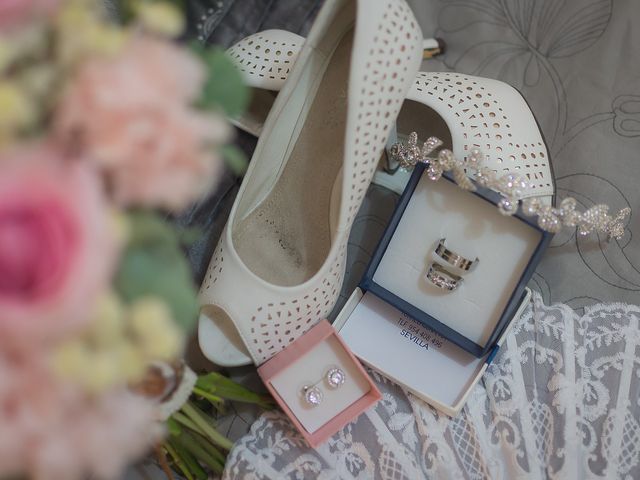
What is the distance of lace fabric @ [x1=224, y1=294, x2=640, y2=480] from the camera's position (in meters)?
0.70

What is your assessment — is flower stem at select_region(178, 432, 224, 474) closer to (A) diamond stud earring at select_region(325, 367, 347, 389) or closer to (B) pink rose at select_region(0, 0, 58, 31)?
(A) diamond stud earring at select_region(325, 367, 347, 389)

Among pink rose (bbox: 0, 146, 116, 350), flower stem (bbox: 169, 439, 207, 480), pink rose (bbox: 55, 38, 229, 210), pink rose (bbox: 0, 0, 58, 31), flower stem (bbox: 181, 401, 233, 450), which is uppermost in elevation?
pink rose (bbox: 0, 0, 58, 31)

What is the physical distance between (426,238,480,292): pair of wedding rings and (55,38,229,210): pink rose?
0.48 metres

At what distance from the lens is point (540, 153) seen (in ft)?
2.48

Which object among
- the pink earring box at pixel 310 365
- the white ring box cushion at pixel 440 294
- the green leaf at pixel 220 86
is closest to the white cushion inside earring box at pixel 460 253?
the white ring box cushion at pixel 440 294

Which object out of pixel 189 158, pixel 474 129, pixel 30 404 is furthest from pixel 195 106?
pixel 474 129

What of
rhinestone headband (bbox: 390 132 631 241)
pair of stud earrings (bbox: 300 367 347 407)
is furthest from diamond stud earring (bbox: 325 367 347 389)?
rhinestone headband (bbox: 390 132 631 241)

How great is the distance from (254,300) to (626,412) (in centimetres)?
45

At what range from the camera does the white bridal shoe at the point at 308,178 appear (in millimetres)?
620

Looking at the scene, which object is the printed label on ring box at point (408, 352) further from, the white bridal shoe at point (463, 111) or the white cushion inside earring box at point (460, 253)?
the white bridal shoe at point (463, 111)

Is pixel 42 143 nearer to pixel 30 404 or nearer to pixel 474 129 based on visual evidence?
pixel 30 404

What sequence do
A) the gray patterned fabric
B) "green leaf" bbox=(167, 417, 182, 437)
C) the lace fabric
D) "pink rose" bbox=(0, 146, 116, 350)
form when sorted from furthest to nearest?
the gray patterned fabric
the lace fabric
"green leaf" bbox=(167, 417, 182, 437)
"pink rose" bbox=(0, 146, 116, 350)

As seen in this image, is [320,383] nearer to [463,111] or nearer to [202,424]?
[202,424]

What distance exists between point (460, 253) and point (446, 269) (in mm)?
26
